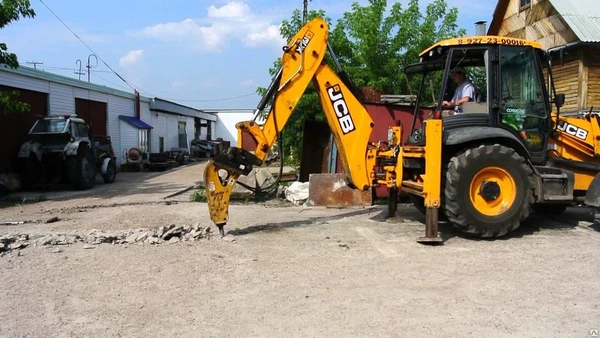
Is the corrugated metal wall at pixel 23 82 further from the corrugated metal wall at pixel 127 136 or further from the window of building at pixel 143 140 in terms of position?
the window of building at pixel 143 140

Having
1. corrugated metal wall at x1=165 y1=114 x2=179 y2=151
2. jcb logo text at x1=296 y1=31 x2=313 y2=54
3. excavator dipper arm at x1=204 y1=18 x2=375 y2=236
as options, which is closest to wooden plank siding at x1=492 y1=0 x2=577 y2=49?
excavator dipper arm at x1=204 y1=18 x2=375 y2=236

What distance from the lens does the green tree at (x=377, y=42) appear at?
53.9 feet

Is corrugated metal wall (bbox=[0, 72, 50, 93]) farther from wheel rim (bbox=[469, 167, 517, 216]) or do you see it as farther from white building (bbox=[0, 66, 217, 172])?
wheel rim (bbox=[469, 167, 517, 216])

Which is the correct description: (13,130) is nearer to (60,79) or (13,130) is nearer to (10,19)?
(60,79)

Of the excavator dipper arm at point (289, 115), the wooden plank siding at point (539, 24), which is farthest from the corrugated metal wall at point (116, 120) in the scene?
the excavator dipper arm at point (289, 115)

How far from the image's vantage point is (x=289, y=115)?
7.75 m

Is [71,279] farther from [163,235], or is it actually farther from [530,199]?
[530,199]

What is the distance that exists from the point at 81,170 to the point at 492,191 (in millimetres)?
12875

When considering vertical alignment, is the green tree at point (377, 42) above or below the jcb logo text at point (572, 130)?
above

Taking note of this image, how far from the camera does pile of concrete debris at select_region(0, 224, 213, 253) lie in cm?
725

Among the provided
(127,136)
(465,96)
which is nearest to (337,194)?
(465,96)

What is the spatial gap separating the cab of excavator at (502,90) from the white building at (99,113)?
14.4 m

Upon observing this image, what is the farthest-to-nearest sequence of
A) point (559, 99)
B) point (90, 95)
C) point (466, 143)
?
point (90, 95) < point (559, 99) < point (466, 143)

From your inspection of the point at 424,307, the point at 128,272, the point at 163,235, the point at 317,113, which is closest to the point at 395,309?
the point at 424,307
